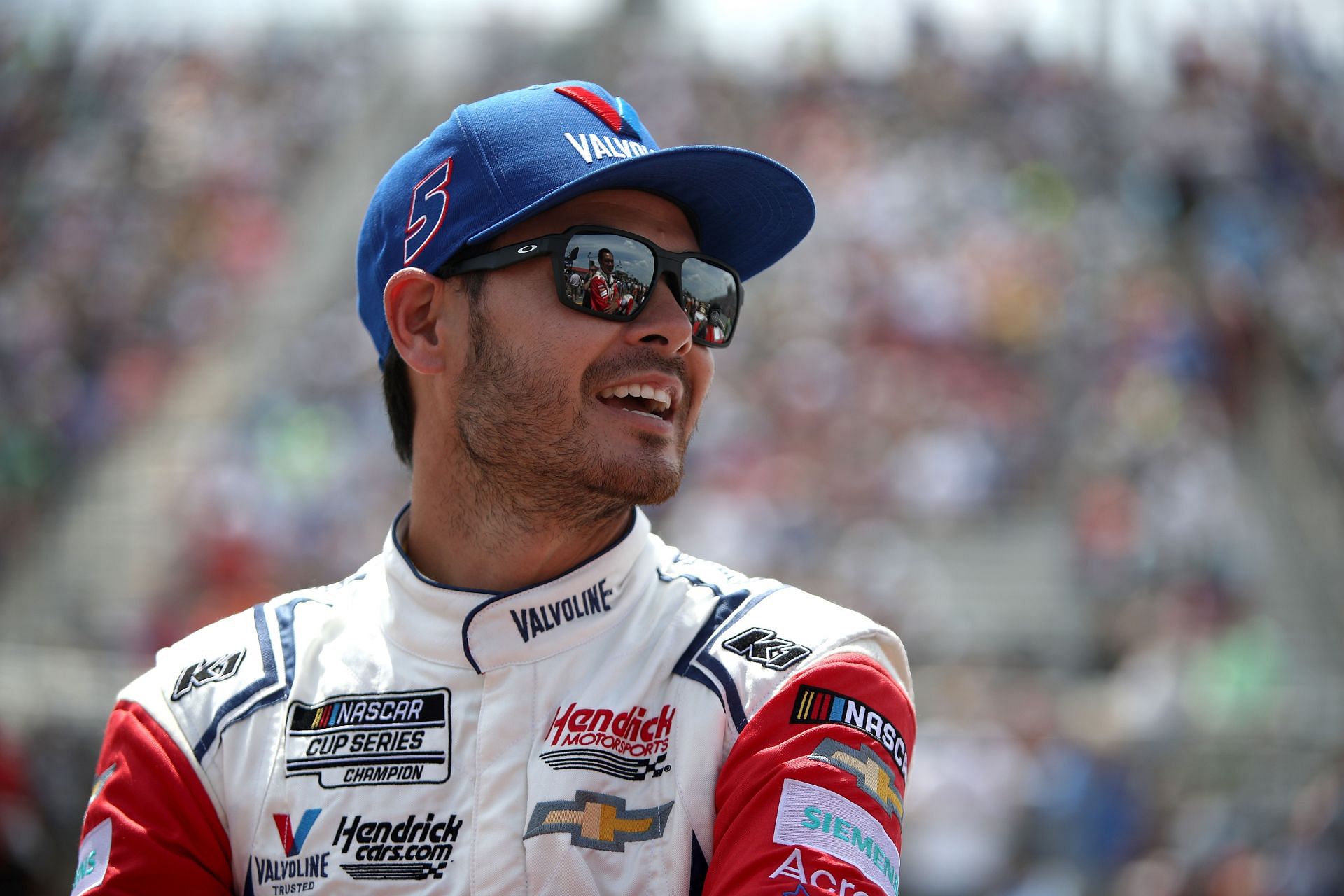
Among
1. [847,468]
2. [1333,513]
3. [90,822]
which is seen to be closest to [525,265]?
[90,822]

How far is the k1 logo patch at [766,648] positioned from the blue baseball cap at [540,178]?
24.2 inches

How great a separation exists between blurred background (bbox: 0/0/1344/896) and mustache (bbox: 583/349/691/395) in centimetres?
478

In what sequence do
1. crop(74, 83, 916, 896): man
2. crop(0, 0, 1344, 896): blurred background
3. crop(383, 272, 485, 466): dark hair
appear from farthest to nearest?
1. crop(0, 0, 1344, 896): blurred background
2. crop(383, 272, 485, 466): dark hair
3. crop(74, 83, 916, 896): man

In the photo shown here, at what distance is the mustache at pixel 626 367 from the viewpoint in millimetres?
1816

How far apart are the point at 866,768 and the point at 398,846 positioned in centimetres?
59

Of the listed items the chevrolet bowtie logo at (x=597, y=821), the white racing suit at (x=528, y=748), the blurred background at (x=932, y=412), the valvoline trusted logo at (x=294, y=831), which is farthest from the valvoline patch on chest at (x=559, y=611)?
the blurred background at (x=932, y=412)

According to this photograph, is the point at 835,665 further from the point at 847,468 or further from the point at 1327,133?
the point at 1327,133

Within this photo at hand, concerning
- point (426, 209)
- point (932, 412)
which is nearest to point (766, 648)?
point (426, 209)

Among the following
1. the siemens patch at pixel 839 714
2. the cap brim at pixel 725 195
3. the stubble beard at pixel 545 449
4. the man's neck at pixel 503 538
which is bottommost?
the siemens patch at pixel 839 714

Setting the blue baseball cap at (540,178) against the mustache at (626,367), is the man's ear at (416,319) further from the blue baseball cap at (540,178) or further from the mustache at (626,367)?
the mustache at (626,367)

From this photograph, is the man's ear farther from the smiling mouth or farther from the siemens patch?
the siemens patch

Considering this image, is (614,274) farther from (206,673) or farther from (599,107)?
(206,673)

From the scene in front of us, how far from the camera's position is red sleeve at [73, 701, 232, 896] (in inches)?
67.1

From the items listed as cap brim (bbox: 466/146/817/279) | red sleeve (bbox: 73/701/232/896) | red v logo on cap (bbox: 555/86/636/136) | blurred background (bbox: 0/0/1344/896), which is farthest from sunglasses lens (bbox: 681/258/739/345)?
blurred background (bbox: 0/0/1344/896)
